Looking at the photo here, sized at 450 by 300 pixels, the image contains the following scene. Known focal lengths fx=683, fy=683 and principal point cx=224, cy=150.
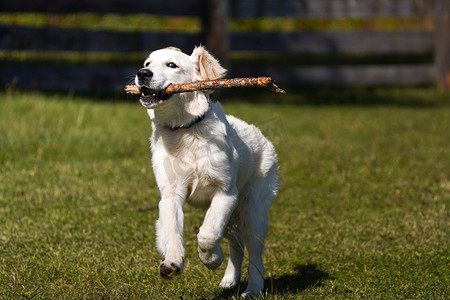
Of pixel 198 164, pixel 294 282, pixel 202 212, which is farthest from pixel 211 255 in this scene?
pixel 202 212

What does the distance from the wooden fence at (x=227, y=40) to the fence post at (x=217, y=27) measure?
19mm

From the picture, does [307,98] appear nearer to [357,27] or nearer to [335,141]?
[335,141]

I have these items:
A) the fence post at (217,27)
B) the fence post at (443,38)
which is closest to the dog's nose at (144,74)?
the fence post at (217,27)

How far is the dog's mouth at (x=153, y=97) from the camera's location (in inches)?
165

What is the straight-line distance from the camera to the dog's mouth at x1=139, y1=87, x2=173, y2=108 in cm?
418

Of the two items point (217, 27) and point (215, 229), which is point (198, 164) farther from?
point (217, 27)

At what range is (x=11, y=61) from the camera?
12.6 m

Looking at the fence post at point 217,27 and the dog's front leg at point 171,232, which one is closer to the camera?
the dog's front leg at point 171,232

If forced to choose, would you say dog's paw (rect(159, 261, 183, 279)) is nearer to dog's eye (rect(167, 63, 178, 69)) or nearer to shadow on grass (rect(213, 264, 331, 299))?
shadow on grass (rect(213, 264, 331, 299))

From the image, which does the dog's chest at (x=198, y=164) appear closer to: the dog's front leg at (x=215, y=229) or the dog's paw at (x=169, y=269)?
A: the dog's front leg at (x=215, y=229)

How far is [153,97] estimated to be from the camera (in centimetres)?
425

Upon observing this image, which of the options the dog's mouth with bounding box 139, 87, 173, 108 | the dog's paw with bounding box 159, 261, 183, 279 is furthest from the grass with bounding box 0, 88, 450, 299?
the dog's mouth with bounding box 139, 87, 173, 108

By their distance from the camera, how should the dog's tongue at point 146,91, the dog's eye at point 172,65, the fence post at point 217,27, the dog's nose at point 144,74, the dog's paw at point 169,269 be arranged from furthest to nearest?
the fence post at point 217,27
the dog's eye at point 172,65
the dog's tongue at point 146,91
the dog's nose at point 144,74
the dog's paw at point 169,269

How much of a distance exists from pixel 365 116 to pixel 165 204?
329 inches
